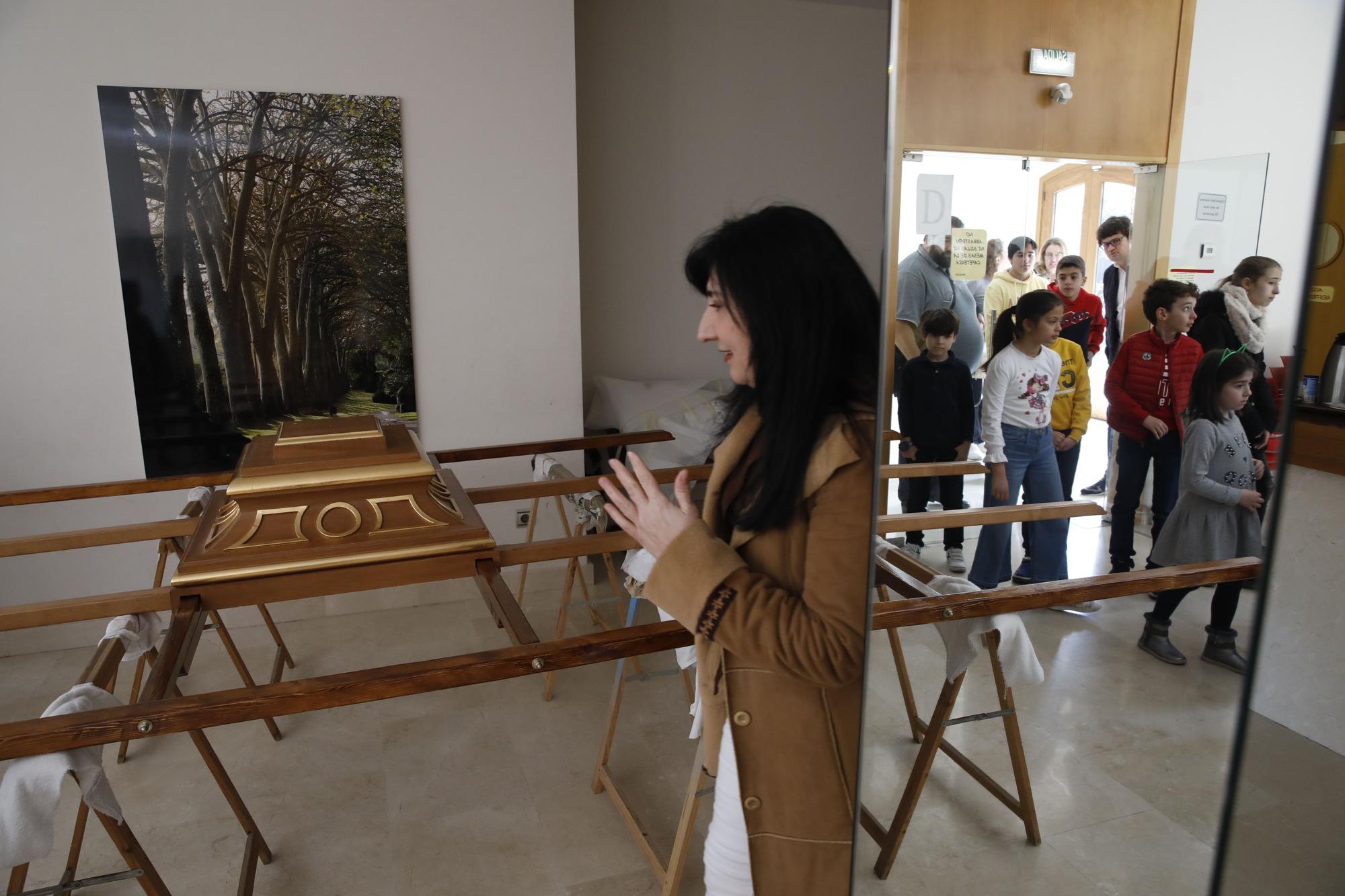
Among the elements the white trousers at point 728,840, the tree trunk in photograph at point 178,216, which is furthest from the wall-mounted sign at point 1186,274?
the tree trunk in photograph at point 178,216

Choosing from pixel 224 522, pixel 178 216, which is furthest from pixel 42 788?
pixel 178 216

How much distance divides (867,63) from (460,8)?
3.64m

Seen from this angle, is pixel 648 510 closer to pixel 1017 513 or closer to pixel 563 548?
pixel 1017 513

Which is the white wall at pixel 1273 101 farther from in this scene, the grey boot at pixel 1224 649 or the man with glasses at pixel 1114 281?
the grey boot at pixel 1224 649

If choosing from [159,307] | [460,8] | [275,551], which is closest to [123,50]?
[159,307]

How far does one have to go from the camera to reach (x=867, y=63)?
0.72m

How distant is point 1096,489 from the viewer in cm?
77

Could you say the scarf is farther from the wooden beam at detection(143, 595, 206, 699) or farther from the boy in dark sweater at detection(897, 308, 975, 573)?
the wooden beam at detection(143, 595, 206, 699)

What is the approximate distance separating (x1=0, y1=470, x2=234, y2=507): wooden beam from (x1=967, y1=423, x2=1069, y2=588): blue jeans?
2259 mm

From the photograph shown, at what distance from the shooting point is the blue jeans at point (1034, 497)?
780mm

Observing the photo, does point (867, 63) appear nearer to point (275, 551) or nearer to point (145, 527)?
point (275, 551)

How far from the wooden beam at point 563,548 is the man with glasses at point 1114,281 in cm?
129

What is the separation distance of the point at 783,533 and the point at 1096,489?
428 millimetres

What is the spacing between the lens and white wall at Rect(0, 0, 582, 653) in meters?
3.33
